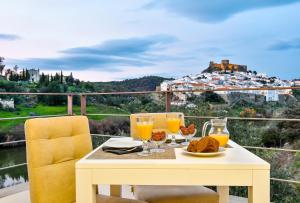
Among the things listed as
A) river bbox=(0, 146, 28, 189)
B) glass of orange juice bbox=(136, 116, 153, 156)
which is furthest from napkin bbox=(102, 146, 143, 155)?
river bbox=(0, 146, 28, 189)

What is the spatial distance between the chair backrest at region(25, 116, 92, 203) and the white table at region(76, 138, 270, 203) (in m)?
0.34

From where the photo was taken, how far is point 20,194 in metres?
2.93

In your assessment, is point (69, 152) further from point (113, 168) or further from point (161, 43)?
point (161, 43)

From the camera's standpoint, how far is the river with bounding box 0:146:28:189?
3474 millimetres

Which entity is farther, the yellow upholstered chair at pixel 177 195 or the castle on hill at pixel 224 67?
the castle on hill at pixel 224 67

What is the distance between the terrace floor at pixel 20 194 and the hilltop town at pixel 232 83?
1.23 metres

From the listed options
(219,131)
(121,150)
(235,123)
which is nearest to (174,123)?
(219,131)

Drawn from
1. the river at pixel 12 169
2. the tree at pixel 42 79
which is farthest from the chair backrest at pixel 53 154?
the tree at pixel 42 79

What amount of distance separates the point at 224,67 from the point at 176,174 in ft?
14.9

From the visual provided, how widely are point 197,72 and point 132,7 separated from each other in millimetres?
1500

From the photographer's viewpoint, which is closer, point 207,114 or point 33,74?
point 207,114

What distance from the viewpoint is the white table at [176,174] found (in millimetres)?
1161

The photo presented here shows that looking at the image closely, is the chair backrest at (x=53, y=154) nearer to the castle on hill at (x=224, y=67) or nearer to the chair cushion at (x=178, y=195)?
the chair cushion at (x=178, y=195)

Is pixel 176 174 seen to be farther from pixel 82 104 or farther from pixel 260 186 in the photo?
pixel 82 104
